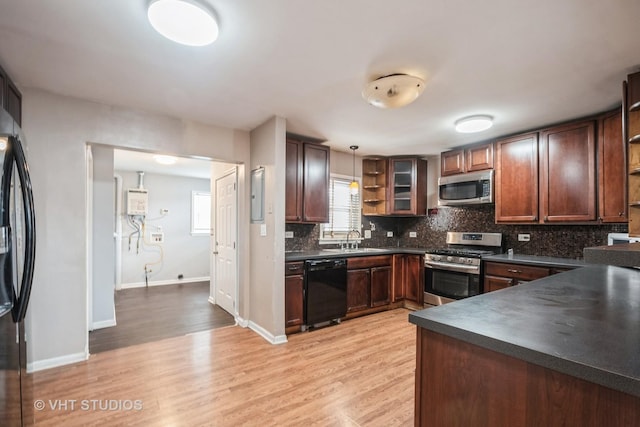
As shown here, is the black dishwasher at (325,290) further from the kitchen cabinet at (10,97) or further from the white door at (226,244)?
the kitchen cabinet at (10,97)

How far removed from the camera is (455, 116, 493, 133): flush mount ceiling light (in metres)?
3.18

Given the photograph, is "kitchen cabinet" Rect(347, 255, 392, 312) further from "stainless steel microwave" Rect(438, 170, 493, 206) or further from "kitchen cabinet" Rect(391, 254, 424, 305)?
"stainless steel microwave" Rect(438, 170, 493, 206)

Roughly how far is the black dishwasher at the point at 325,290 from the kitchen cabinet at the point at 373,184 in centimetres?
143

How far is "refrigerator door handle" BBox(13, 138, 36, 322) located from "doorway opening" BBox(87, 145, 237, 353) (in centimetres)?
198

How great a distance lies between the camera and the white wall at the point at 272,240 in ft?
10.7

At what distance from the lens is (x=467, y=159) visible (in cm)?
420

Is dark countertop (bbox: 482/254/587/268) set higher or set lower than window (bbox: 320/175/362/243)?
lower

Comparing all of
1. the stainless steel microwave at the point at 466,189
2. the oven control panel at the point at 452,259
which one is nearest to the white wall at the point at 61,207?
the oven control panel at the point at 452,259

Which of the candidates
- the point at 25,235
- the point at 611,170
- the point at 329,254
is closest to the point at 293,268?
the point at 329,254

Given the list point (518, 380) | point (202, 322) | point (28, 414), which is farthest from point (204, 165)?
point (518, 380)

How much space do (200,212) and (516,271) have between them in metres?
6.15

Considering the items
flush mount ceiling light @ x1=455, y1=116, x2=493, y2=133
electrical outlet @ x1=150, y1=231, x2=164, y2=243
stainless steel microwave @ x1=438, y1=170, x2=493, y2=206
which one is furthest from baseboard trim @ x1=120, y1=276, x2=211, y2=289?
flush mount ceiling light @ x1=455, y1=116, x2=493, y2=133

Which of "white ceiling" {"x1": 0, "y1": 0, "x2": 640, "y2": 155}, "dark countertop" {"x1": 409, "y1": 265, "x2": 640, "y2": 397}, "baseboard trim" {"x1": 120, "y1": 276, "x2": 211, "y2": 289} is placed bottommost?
"baseboard trim" {"x1": 120, "y1": 276, "x2": 211, "y2": 289}

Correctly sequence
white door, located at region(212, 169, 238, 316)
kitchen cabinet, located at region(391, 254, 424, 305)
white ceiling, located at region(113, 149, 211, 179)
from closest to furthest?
white door, located at region(212, 169, 238, 316), kitchen cabinet, located at region(391, 254, 424, 305), white ceiling, located at region(113, 149, 211, 179)
